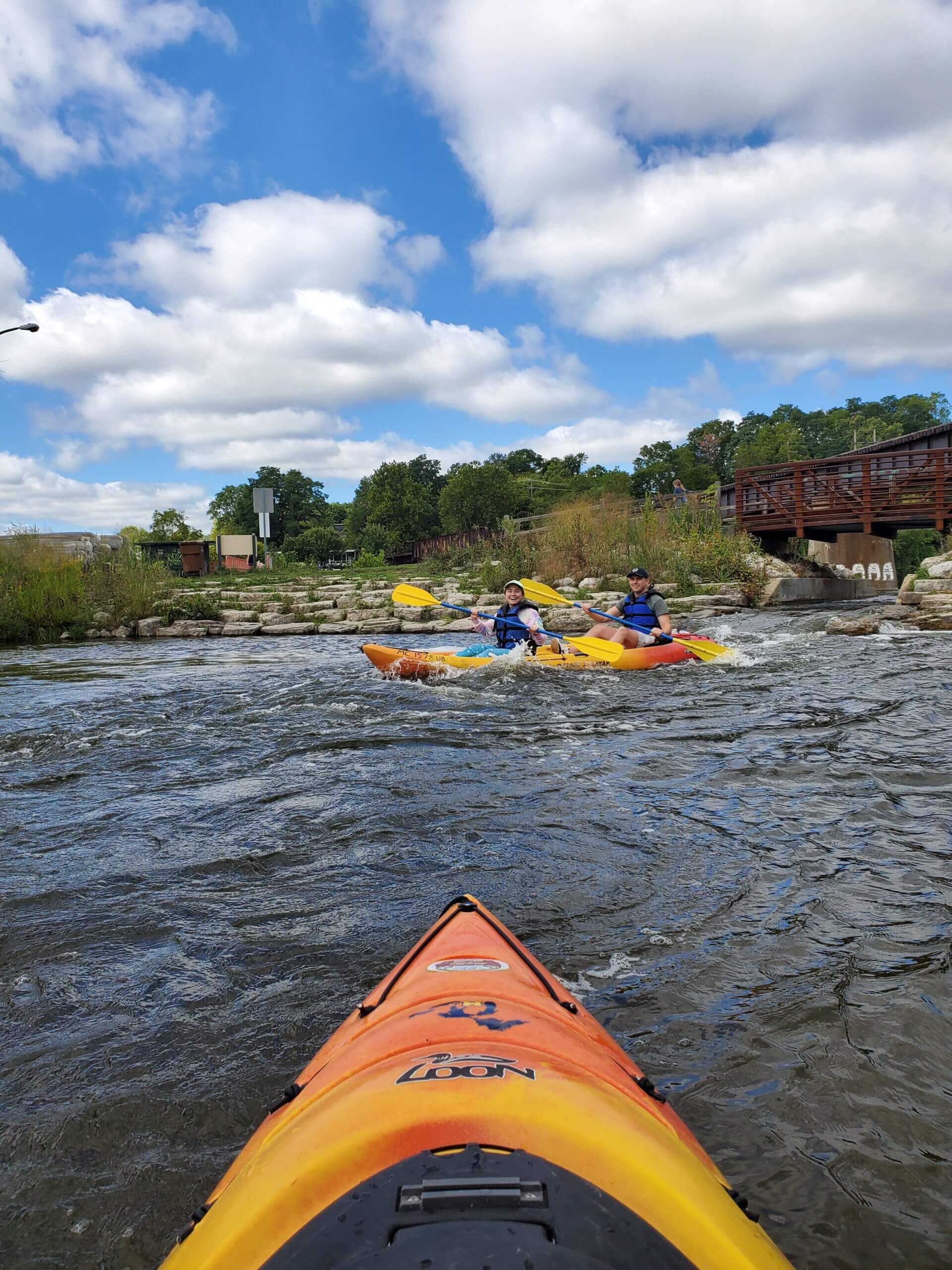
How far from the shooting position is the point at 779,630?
463 inches

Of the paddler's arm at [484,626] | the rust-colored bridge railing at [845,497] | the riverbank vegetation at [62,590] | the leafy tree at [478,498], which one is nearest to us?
the paddler's arm at [484,626]

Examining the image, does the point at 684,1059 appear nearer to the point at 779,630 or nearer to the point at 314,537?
the point at 779,630

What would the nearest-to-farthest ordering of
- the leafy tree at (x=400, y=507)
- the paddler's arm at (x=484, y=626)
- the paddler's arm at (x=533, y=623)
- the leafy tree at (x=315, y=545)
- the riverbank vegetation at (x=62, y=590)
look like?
the paddler's arm at (x=533, y=623), the paddler's arm at (x=484, y=626), the riverbank vegetation at (x=62, y=590), the leafy tree at (x=315, y=545), the leafy tree at (x=400, y=507)

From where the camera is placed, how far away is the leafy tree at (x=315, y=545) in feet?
116

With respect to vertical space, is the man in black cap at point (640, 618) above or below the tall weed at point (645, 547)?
below

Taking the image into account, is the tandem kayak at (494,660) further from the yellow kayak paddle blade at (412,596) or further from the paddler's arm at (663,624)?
the yellow kayak paddle blade at (412,596)

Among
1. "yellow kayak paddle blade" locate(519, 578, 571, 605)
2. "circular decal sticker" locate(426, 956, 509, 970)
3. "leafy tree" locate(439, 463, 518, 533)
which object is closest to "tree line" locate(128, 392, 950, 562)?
"leafy tree" locate(439, 463, 518, 533)

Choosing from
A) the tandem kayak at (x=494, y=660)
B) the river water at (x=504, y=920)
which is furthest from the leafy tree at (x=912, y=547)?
the river water at (x=504, y=920)

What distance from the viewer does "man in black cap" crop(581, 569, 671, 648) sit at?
8875 millimetres

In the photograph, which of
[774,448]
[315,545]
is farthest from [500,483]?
[774,448]

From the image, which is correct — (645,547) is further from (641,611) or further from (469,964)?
(469,964)

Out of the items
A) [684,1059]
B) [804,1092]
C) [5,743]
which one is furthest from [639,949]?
[5,743]

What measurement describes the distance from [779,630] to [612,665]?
4.49 m

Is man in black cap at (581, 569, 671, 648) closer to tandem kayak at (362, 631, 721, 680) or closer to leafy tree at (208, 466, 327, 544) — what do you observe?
tandem kayak at (362, 631, 721, 680)
